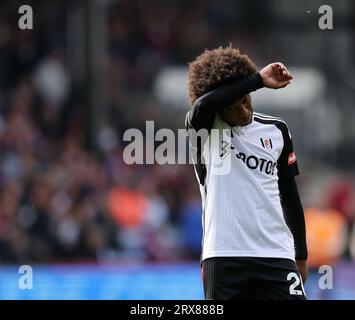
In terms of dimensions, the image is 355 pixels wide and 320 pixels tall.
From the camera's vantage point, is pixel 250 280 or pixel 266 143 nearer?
pixel 250 280

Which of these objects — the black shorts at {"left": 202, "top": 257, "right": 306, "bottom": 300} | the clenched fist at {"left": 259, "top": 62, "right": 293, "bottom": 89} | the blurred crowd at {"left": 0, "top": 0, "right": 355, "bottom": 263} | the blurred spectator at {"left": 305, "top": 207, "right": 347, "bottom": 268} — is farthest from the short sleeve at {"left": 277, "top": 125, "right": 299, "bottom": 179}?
the blurred crowd at {"left": 0, "top": 0, "right": 355, "bottom": 263}

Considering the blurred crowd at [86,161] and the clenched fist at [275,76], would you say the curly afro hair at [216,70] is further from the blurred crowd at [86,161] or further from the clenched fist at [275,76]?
the blurred crowd at [86,161]

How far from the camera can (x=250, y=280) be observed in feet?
17.5

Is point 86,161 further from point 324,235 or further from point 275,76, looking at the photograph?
point 275,76

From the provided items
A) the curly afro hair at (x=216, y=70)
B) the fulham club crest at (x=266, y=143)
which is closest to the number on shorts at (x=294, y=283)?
the fulham club crest at (x=266, y=143)

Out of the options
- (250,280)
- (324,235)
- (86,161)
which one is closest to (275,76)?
(250,280)

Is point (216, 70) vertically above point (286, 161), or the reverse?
point (216, 70)

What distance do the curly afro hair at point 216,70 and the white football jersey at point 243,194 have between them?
18 cm

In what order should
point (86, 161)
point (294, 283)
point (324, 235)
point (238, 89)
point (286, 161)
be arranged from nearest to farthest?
point (238, 89) → point (294, 283) → point (286, 161) → point (324, 235) → point (86, 161)

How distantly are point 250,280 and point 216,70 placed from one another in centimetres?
109

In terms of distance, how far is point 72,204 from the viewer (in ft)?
44.2

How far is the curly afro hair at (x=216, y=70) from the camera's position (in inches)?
214

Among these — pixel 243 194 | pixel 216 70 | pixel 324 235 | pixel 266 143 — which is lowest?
pixel 324 235

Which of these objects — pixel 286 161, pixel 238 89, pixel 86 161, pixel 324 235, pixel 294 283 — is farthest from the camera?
pixel 86 161
